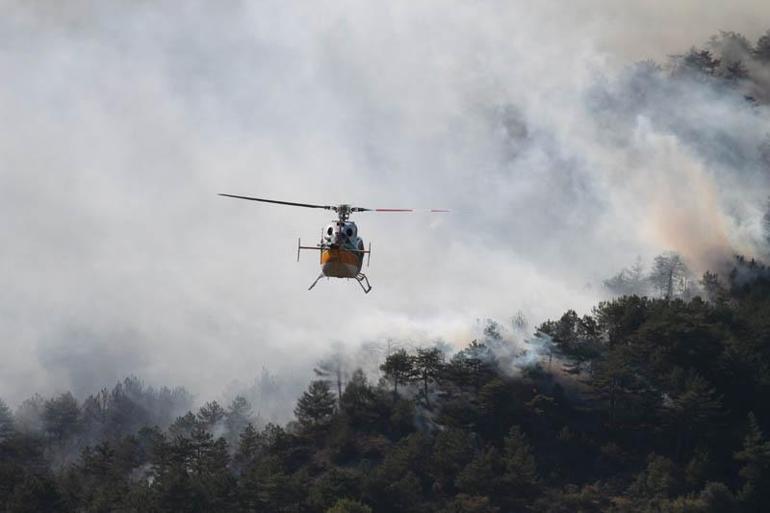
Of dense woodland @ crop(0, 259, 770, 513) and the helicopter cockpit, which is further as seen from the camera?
dense woodland @ crop(0, 259, 770, 513)

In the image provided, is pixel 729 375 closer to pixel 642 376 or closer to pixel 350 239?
pixel 642 376

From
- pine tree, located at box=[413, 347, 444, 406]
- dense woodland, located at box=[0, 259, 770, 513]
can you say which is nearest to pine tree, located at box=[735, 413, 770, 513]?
dense woodland, located at box=[0, 259, 770, 513]

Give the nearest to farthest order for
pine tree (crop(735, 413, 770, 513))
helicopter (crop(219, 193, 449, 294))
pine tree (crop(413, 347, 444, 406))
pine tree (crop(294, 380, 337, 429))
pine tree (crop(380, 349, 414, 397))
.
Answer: helicopter (crop(219, 193, 449, 294)), pine tree (crop(735, 413, 770, 513)), pine tree (crop(294, 380, 337, 429)), pine tree (crop(413, 347, 444, 406)), pine tree (crop(380, 349, 414, 397))

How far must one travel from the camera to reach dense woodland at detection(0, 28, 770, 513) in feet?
392

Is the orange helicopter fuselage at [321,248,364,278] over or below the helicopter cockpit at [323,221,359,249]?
below

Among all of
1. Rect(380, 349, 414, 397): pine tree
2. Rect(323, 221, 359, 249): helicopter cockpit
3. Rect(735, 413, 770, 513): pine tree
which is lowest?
Rect(735, 413, 770, 513): pine tree

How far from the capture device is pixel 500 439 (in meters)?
136

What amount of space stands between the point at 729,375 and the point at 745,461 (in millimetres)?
13986

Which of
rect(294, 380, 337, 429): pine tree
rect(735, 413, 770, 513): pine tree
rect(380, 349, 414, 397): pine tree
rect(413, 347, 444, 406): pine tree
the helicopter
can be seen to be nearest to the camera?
the helicopter

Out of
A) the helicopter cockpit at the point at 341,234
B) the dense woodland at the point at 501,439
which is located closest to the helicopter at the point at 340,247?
the helicopter cockpit at the point at 341,234

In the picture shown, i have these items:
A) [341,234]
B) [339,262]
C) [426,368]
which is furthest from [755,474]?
[341,234]

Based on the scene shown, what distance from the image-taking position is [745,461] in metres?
129

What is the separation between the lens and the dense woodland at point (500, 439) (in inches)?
4710

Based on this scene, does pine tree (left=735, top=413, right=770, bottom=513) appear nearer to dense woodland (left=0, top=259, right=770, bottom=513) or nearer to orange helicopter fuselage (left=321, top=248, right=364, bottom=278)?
dense woodland (left=0, top=259, right=770, bottom=513)
